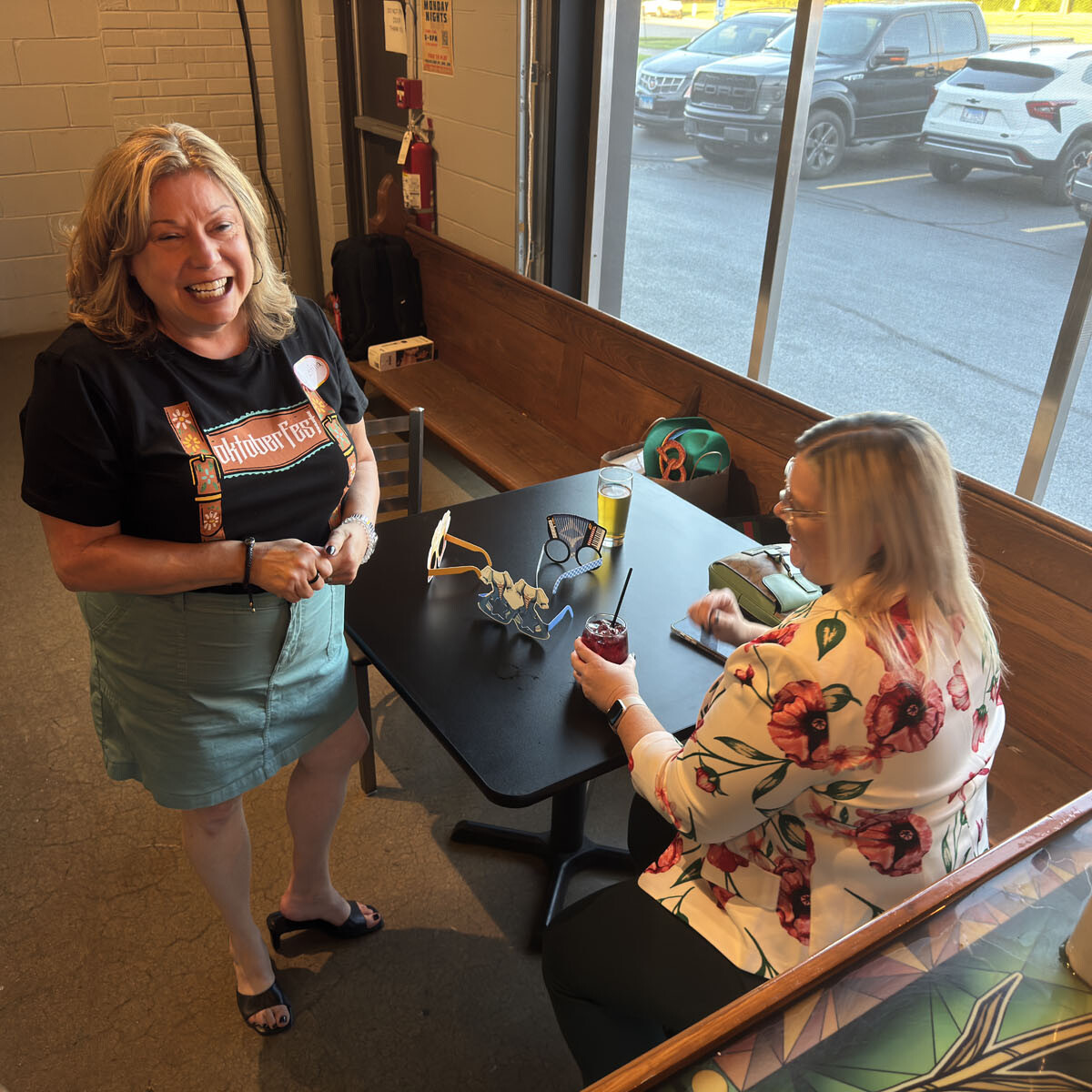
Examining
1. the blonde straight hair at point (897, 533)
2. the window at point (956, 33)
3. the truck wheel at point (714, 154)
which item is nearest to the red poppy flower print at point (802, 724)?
the blonde straight hair at point (897, 533)

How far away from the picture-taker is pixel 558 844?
2227 millimetres

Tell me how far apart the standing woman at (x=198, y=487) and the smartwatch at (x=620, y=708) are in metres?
0.54

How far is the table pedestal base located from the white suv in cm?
323

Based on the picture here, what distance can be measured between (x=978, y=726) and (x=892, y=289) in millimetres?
6286

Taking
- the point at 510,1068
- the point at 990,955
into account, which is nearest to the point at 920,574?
the point at 990,955

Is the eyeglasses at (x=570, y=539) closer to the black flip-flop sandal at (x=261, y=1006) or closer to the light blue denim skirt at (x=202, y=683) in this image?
the light blue denim skirt at (x=202, y=683)

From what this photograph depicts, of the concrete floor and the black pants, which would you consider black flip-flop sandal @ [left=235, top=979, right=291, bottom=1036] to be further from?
the black pants

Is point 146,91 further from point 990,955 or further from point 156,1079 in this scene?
point 990,955

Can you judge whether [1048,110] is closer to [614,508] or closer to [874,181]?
[874,181]

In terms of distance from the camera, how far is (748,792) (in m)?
1.19

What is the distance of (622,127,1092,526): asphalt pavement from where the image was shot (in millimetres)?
5391

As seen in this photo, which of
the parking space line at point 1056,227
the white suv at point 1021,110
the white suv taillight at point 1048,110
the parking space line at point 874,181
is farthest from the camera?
the parking space line at point 874,181

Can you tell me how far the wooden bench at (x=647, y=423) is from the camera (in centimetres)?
195

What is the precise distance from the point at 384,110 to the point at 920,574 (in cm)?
458
